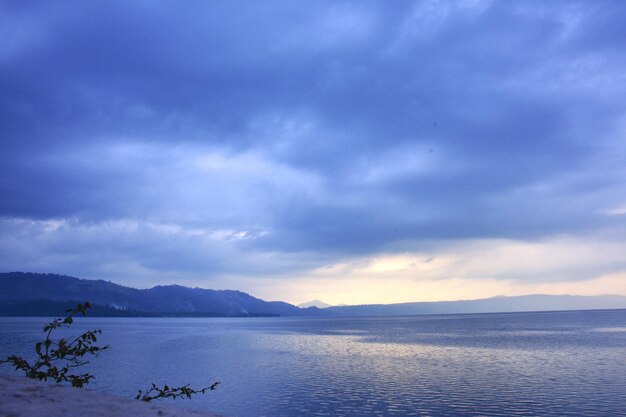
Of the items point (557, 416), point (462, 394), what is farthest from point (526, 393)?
point (557, 416)

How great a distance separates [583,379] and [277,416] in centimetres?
3553

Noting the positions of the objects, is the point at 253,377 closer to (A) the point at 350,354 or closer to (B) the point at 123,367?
(B) the point at 123,367

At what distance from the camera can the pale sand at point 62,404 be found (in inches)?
505

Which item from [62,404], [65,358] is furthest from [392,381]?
[62,404]

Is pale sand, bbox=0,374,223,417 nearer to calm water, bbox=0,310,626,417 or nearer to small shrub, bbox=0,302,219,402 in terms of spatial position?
small shrub, bbox=0,302,219,402

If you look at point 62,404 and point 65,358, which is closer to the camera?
point 62,404

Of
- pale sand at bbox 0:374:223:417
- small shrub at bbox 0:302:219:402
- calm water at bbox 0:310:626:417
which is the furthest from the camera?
calm water at bbox 0:310:626:417

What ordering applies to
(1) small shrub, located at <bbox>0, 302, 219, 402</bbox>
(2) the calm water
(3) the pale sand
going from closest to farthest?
(3) the pale sand, (1) small shrub, located at <bbox>0, 302, 219, 402</bbox>, (2) the calm water

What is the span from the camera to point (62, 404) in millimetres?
13539

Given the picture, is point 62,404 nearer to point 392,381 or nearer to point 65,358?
point 65,358

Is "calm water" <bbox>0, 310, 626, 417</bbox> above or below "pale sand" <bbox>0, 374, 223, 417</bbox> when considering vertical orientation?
below

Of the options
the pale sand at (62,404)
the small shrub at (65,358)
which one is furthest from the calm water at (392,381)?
the pale sand at (62,404)

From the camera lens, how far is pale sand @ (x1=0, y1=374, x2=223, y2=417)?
1282 centimetres

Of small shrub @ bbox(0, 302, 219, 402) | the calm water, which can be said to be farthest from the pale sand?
the calm water
